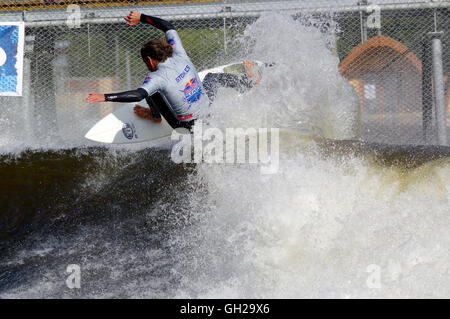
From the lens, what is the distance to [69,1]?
6.23 metres

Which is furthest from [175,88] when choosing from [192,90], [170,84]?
[192,90]

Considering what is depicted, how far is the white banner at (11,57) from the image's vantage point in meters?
5.76

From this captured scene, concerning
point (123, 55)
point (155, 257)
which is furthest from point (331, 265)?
point (123, 55)

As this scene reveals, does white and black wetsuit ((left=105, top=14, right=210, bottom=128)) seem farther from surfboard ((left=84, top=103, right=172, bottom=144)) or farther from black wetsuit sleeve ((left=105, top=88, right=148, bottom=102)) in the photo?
surfboard ((left=84, top=103, right=172, bottom=144))

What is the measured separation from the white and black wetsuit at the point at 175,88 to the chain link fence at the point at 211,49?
155 cm

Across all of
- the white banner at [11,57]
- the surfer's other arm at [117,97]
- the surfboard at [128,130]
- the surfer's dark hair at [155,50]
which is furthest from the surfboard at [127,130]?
the white banner at [11,57]

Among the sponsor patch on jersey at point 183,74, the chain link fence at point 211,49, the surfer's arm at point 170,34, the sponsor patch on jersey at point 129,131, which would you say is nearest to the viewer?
the sponsor patch on jersey at point 183,74

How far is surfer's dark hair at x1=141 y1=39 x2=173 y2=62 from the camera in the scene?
12.8ft

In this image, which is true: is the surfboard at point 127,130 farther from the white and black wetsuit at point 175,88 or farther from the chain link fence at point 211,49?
the chain link fence at point 211,49

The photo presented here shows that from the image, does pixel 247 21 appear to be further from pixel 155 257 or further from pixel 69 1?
pixel 155 257

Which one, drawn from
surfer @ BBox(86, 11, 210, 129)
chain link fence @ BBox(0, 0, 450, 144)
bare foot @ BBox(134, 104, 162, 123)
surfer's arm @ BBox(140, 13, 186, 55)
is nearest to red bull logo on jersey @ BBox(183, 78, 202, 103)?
surfer @ BBox(86, 11, 210, 129)

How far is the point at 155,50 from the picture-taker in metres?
3.89

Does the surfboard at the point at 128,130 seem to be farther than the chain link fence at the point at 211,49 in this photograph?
No

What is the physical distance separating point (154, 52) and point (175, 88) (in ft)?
1.10
